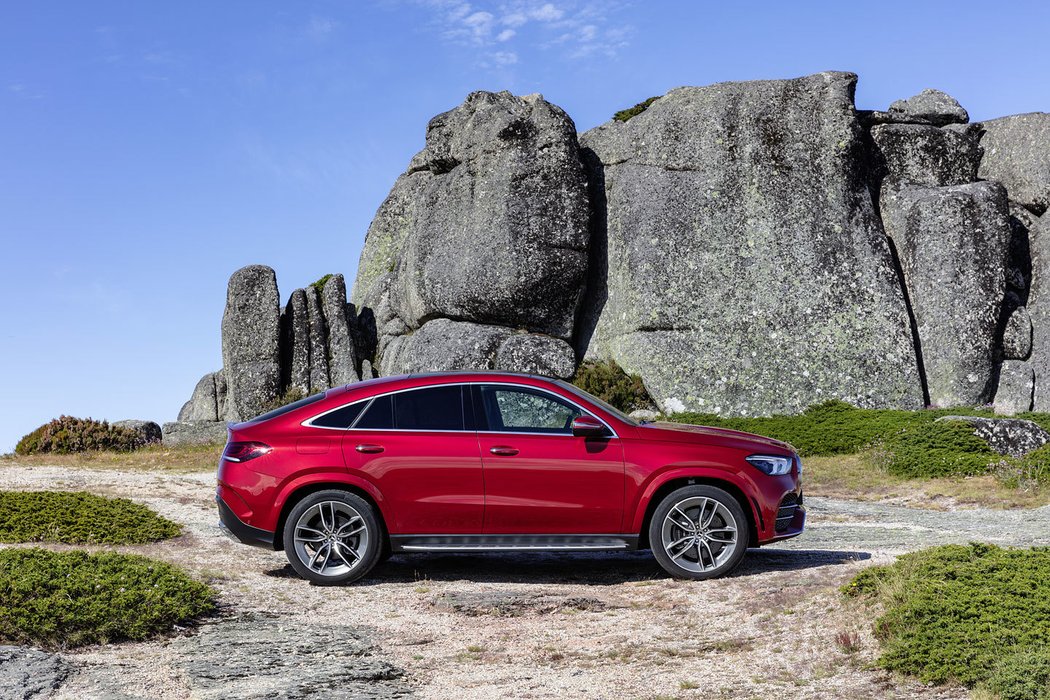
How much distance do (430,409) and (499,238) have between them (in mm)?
17560

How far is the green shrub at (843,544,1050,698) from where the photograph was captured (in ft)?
22.0

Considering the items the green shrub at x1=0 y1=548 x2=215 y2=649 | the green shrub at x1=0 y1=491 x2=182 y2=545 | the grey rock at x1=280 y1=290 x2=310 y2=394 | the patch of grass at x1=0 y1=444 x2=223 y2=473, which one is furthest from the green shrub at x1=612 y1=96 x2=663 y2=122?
the green shrub at x1=0 y1=548 x2=215 y2=649

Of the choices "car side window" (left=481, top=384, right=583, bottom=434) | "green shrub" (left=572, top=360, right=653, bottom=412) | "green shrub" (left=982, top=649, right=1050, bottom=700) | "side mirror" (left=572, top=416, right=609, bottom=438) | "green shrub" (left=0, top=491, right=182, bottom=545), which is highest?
"green shrub" (left=572, top=360, right=653, bottom=412)

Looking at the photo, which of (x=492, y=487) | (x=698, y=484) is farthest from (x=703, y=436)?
(x=492, y=487)

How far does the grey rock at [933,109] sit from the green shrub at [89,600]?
24475 millimetres

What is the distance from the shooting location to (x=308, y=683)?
6719mm

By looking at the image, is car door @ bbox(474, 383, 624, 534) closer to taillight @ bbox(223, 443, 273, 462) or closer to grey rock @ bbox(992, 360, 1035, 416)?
taillight @ bbox(223, 443, 273, 462)

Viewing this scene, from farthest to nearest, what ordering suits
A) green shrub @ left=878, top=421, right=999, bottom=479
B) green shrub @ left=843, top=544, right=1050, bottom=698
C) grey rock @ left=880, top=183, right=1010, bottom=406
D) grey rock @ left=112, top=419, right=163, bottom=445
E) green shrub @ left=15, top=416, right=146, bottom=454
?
grey rock @ left=112, top=419, right=163, bottom=445 → grey rock @ left=880, top=183, right=1010, bottom=406 → green shrub @ left=15, top=416, right=146, bottom=454 → green shrub @ left=878, top=421, right=999, bottom=479 → green shrub @ left=843, top=544, right=1050, bottom=698

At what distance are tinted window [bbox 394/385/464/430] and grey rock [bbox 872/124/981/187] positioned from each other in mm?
21168

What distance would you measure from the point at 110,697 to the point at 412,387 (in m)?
3.80

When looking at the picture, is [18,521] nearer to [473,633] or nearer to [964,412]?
[473,633]

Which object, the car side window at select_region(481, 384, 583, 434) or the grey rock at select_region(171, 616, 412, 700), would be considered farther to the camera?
the car side window at select_region(481, 384, 583, 434)

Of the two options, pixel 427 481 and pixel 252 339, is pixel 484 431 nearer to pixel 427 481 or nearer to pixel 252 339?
pixel 427 481

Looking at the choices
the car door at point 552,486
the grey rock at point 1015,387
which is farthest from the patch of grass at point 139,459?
the grey rock at point 1015,387
